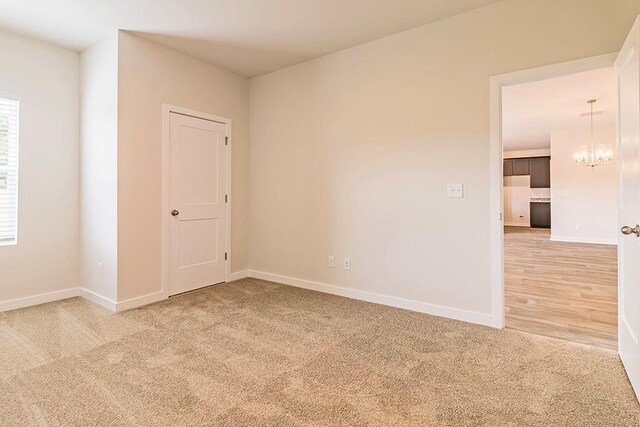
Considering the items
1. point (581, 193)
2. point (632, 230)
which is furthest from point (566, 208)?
point (632, 230)

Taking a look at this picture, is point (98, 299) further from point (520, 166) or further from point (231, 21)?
point (520, 166)

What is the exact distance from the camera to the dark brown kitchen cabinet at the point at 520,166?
35.1 feet

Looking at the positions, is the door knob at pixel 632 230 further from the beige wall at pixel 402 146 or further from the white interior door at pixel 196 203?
the white interior door at pixel 196 203

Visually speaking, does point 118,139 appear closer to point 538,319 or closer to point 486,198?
point 486,198

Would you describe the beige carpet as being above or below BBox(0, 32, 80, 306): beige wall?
below

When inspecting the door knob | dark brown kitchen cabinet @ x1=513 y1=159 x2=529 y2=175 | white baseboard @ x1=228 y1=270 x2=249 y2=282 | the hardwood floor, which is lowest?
the hardwood floor

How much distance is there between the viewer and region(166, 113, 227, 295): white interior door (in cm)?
367

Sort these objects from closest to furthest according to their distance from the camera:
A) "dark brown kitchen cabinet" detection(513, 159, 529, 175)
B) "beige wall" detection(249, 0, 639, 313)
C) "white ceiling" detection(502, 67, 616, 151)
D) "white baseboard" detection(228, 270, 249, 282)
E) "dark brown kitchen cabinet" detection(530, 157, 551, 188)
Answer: "beige wall" detection(249, 0, 639, 313), "white baseboard" detection(228, 270, 249, 282), "white ceiling" detection(502, 67, 616, 151), "dark brown kitchen cabinet" detection(530, 157, 551, 188), "dark brown kitchen cabinet" detection(513, 159, 529, 175)

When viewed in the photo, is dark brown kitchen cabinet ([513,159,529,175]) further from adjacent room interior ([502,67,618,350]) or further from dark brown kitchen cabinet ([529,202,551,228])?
dark brown kitchen cabinet ([529,202,551,228])

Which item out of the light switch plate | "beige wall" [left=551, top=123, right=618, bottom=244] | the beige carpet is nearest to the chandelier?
"beige wall" [left=551, top=123, right=618, bottom=244]

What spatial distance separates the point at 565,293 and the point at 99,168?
520 centimetres

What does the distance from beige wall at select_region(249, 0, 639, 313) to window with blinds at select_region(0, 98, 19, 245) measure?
8.16 feet

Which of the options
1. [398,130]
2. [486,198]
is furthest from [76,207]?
[486,198]

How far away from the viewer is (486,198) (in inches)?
111
